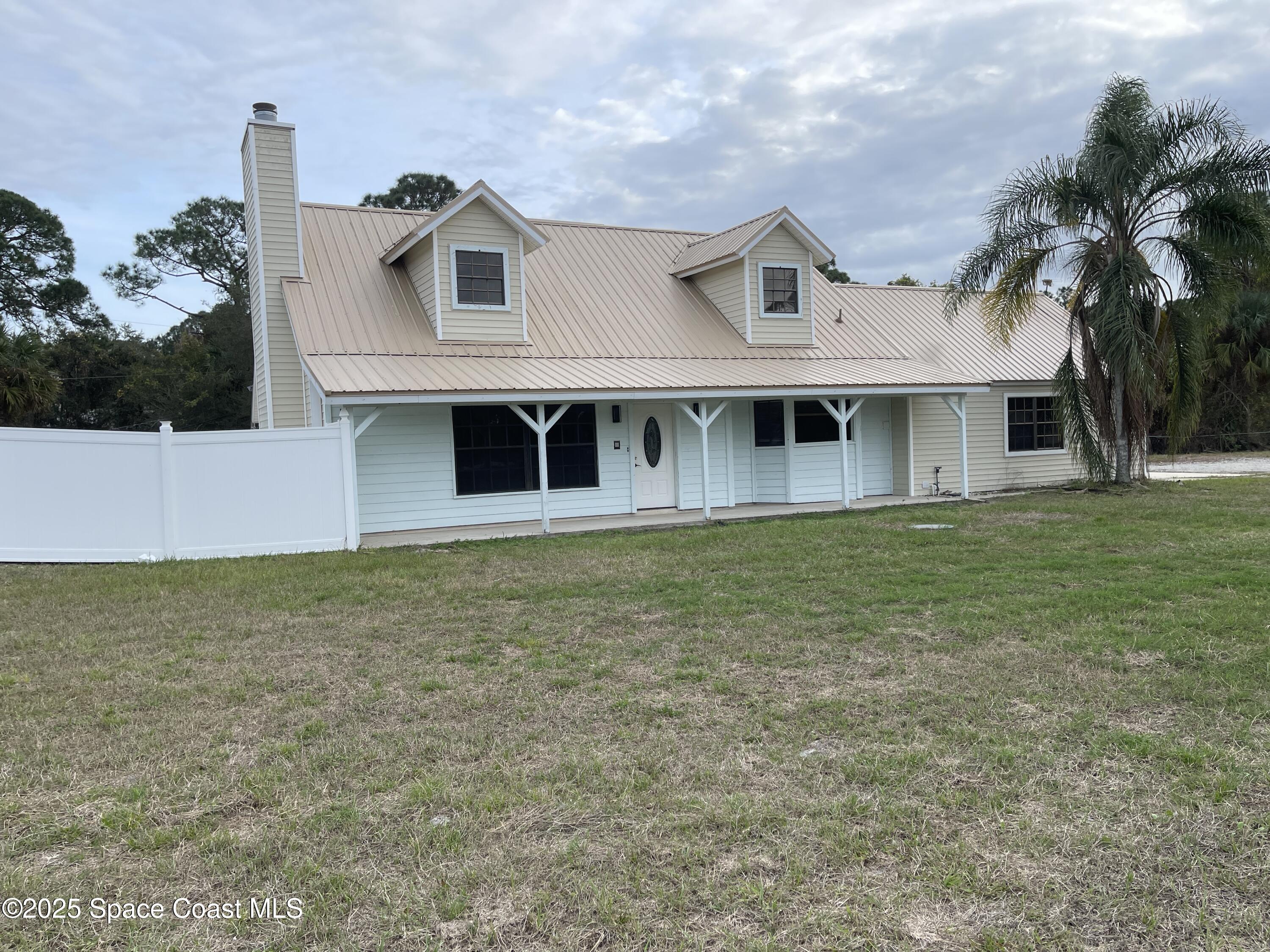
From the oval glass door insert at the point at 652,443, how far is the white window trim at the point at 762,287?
10.6 feet

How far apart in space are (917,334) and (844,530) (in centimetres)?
858

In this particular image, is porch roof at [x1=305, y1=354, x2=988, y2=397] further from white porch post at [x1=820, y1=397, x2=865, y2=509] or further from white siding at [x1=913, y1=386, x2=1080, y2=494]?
white siding at [x1=913, y1=386, x2=1080, y2=494]

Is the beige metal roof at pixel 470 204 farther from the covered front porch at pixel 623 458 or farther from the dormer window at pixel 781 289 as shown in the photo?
the dormer window at pixel 781 289

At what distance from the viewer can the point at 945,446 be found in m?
17.4

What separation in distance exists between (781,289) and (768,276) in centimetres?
40

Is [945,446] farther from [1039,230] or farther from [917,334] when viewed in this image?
[1039,230]

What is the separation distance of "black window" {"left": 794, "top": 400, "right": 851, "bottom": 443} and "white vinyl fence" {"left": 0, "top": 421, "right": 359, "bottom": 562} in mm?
8814

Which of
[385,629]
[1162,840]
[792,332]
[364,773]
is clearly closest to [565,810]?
[364,773]

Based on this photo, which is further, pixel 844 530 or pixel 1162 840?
pixel 844 530

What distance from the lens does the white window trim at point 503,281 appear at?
13.9 meters

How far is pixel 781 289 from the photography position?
656 inches

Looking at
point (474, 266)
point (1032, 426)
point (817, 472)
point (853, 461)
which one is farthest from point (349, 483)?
point (1032, 426)

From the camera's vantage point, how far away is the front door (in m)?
14.8

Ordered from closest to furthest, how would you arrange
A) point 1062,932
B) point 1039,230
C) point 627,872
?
point 1062,932
point 627,872
point 1039,230
